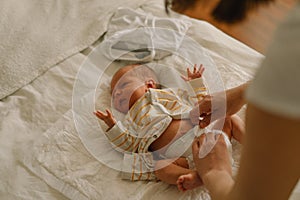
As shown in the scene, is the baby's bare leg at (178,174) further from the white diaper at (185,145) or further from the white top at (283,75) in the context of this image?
the white top at (283,75)

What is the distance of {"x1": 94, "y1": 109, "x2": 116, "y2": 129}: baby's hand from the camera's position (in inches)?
44.0

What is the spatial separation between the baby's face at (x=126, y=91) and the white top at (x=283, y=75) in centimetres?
77

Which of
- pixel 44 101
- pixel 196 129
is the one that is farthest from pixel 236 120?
pixel 44 101

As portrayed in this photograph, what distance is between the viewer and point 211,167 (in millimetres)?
932

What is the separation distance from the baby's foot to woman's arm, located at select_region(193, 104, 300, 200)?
1.22ft

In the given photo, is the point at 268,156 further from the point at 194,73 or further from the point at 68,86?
the point at 68,86

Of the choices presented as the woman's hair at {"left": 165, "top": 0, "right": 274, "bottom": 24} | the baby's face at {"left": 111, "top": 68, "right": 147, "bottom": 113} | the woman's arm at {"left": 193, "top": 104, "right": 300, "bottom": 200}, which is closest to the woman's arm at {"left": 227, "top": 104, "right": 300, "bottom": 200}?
the woman's arm at {"left": 193, "top": 104, "right": 300, "bottom": 200}

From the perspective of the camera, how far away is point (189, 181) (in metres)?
0.95

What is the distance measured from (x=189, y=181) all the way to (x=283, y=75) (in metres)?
0.57

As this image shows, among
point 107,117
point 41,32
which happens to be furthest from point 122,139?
point 41,32

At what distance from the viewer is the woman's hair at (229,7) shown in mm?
528

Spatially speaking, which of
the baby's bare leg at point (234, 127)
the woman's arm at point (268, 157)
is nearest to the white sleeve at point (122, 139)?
the baby's bare leg at point (234, 127)

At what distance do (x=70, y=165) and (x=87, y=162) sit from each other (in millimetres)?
43

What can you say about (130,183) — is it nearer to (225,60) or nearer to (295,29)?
(225,60)
